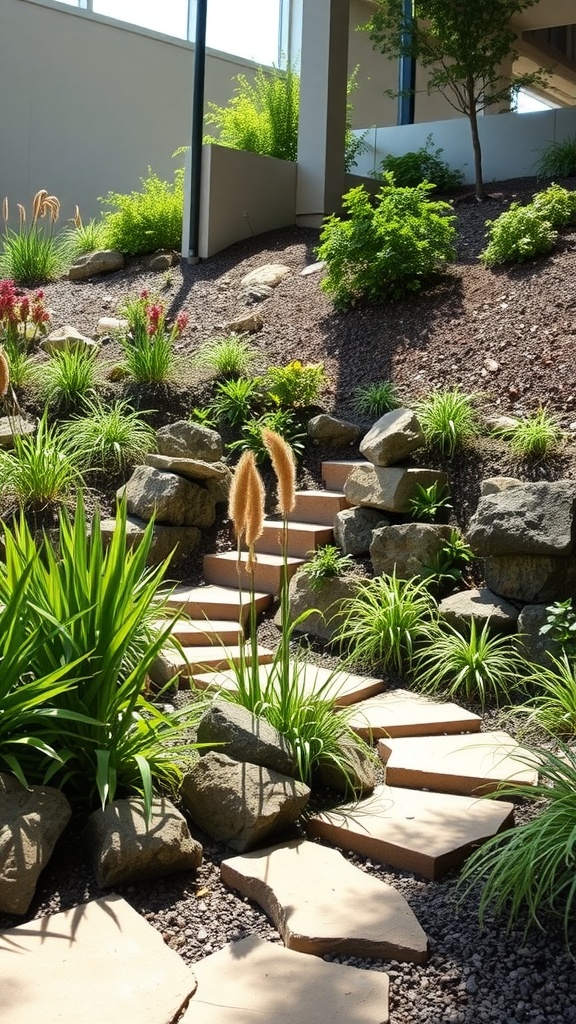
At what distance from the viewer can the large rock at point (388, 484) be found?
537 centimetres

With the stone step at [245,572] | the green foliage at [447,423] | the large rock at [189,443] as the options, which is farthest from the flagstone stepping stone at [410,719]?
the large rock at [189,443]

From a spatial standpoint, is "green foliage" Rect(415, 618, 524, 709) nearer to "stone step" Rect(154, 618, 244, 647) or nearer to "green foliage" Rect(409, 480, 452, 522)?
"green foliage" Rect(409, 480, 452, 522)

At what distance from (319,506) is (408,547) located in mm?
979

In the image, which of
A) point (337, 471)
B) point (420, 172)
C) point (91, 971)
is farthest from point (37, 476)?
point (420, 172)

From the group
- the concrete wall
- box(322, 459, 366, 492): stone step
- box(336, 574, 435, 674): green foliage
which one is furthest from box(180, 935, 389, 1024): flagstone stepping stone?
the concrete wall

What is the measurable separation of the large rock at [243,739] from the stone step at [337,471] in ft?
9.69

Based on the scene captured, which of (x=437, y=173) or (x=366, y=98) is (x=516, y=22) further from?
(x=437, y=173)

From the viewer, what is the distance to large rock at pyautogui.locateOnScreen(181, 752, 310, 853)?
3.01 meters

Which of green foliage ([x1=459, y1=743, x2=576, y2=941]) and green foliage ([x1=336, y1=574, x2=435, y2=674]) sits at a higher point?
green foliage ([x1=336, y1=574, x2=435, y2=674])

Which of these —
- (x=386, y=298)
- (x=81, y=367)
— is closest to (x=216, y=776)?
(x=81, y=367)

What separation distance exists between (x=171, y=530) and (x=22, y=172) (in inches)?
396

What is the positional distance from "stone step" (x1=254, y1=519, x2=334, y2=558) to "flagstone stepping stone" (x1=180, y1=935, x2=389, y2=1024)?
3.20m

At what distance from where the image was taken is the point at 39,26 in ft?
45.0

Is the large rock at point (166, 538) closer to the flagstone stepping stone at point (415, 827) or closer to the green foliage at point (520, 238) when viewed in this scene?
the flagstone stepping stone at point (415, 827)
